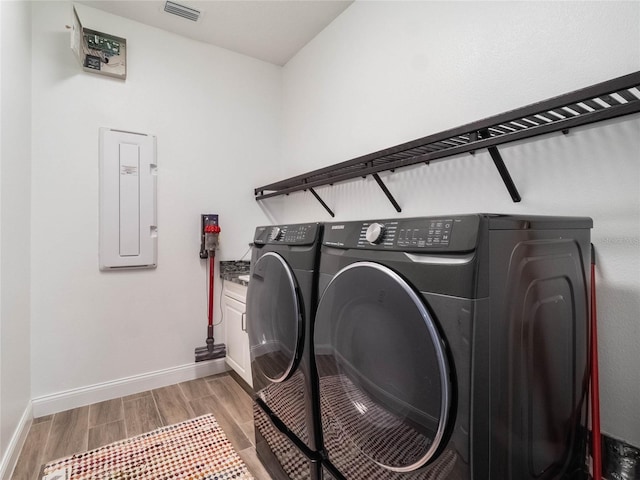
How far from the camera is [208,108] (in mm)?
2697

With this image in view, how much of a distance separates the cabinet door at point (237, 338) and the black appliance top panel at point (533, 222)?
68.8 inches

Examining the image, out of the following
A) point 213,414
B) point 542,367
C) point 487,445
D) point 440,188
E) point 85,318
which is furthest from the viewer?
point 85,318

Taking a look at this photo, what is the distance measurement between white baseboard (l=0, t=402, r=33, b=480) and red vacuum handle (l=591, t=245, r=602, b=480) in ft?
7.66

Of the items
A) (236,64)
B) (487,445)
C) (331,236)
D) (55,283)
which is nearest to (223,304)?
(55,283)

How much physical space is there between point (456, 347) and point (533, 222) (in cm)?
38

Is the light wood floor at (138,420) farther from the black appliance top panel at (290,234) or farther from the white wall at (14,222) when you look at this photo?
the black appliance top panel at (290,234)

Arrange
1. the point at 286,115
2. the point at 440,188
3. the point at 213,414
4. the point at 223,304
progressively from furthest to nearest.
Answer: the point at 286,115 < the point at 223,304 < the point at 213,414 < the point at 440,188

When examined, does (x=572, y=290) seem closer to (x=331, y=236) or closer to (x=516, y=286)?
(x=516, y=286)

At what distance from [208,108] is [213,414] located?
2336mm

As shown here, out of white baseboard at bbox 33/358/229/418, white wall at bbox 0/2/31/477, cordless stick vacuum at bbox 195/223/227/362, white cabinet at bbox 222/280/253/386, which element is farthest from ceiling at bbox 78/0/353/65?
white baseboard at bbox 33/358/229/418

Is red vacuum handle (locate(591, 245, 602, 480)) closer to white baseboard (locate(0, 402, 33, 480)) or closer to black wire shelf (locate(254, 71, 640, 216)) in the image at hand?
black wire shelf (locate(254, 71, 640, 216))

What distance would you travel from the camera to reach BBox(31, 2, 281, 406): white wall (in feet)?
6.89

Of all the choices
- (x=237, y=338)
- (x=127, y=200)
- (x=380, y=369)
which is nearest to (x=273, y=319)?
(x=380, y=369)

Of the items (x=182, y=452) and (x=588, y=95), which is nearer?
(x=588, y=95)
